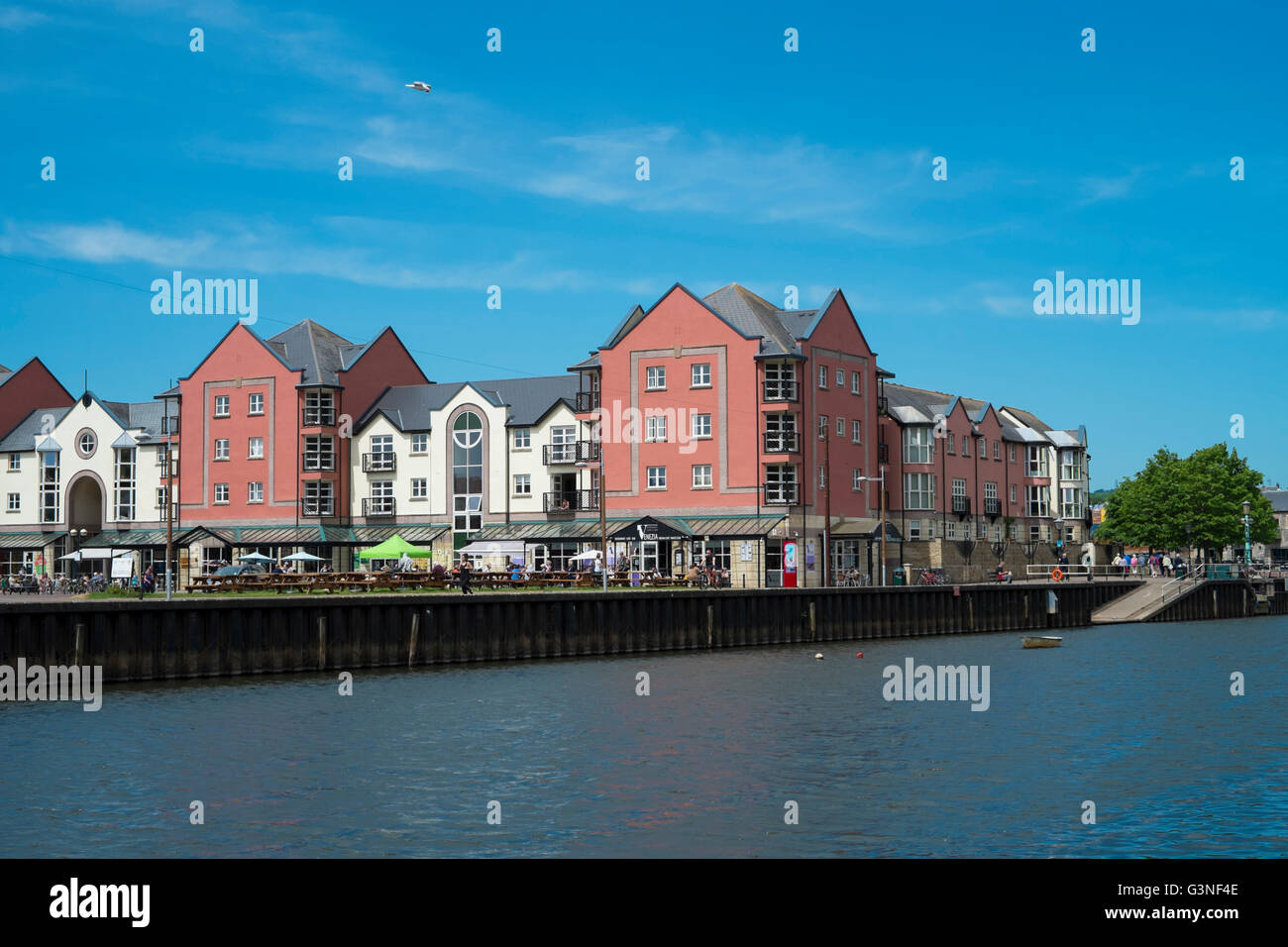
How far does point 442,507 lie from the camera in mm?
101875

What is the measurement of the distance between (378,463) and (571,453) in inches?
628

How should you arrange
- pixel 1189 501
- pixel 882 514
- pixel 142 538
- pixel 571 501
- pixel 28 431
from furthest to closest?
pixel 1189 501 → pixel 28 431 → pixel 142 538 → pixel 571 501 → pixel 882 514

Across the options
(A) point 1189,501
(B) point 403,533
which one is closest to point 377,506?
(B) point 403,533

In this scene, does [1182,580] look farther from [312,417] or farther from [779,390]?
[312,417]

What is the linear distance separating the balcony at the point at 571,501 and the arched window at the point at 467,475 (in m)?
5.56

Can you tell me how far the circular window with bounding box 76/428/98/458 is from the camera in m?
111

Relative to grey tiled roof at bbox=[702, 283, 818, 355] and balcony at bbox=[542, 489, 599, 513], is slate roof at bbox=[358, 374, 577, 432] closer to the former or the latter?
balcony at bbox=[542, 489, 599, 513]

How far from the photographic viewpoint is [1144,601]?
9762cm

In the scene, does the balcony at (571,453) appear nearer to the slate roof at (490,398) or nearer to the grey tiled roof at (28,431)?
the slate roof at (490,398)

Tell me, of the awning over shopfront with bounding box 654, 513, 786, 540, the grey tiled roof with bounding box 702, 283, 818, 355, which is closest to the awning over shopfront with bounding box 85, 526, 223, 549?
the awning over shopfront with bounding box 654, 513, 786, 540

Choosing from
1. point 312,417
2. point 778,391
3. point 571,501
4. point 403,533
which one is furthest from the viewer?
point 312,417

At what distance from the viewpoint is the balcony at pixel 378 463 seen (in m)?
104

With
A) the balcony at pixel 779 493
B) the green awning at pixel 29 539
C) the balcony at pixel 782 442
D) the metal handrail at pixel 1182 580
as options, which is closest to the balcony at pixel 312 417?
the green awning at pixel 29 539

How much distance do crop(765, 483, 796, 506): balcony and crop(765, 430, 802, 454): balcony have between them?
2.20 metres
